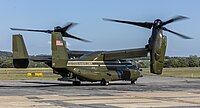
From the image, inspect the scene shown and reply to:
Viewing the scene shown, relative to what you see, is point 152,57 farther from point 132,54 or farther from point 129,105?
point 129,105

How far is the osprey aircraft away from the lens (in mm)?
39969

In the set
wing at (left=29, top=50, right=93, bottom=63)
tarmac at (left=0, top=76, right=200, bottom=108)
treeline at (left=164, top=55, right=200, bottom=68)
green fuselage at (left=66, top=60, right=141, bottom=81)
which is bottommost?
treeline at (left=164, top=55, right=200, bottom=68)

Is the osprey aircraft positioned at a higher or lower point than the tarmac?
higher

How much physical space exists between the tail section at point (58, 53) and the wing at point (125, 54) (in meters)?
5.44

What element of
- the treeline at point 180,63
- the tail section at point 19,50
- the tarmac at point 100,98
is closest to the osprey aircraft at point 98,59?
the tail section at point 19,50

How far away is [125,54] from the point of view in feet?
146

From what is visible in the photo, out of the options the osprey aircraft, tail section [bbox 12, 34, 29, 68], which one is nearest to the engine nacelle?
the osprey aircraft

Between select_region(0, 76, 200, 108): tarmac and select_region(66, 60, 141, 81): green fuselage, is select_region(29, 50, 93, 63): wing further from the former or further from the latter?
select_region(0, 76, 200, 108): tarmac

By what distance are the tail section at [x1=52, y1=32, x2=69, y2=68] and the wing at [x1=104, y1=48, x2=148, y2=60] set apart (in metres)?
5.44

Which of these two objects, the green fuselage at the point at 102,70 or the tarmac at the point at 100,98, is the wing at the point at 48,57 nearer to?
the green fuselage at the point at 102,70

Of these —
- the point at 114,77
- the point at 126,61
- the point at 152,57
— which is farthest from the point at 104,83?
the point at 152,57

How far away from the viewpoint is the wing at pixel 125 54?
42.9 metres

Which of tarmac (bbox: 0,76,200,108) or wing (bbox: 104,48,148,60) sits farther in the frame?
wing (bbox: 104,48,148,60)

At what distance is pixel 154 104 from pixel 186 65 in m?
A: 131
